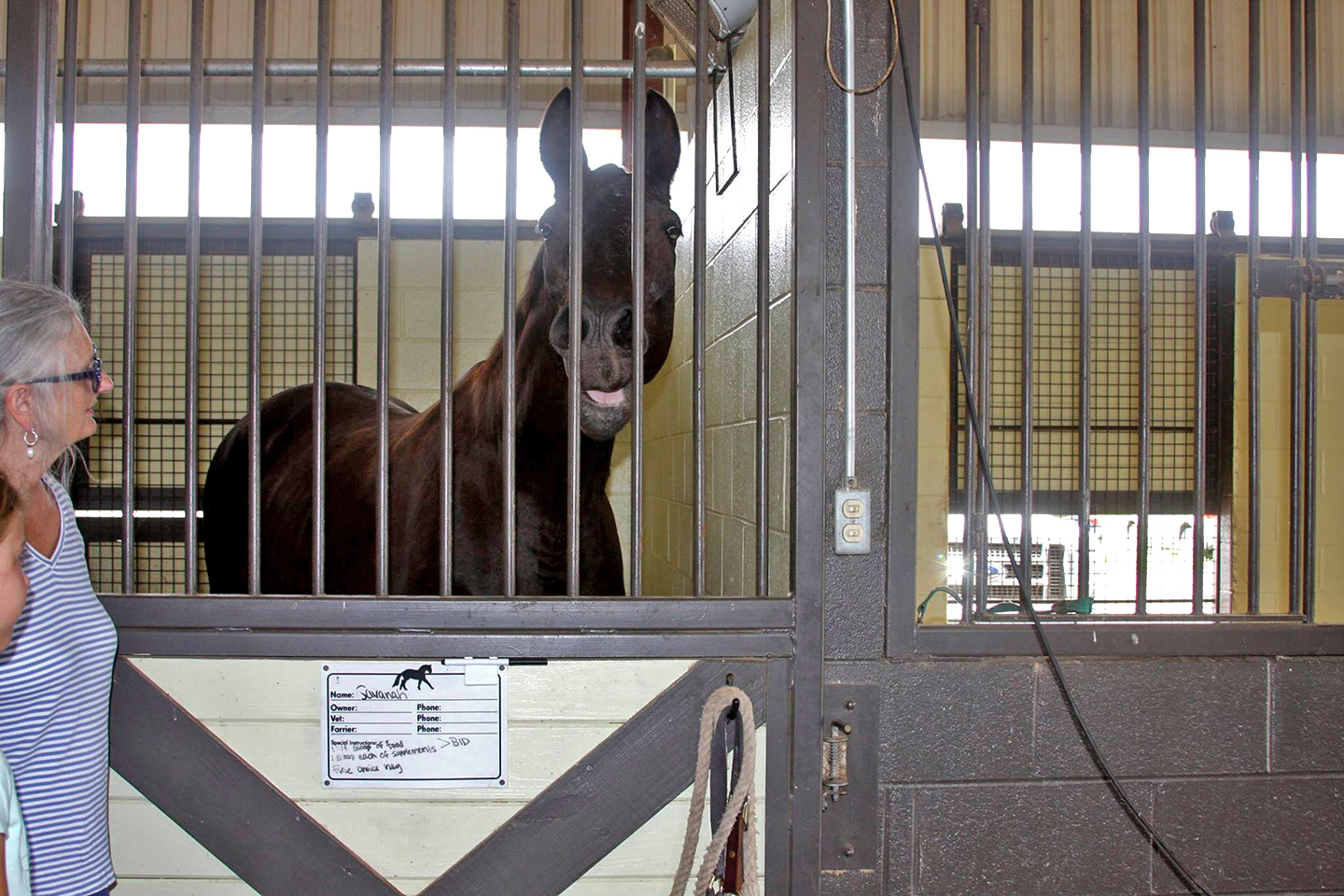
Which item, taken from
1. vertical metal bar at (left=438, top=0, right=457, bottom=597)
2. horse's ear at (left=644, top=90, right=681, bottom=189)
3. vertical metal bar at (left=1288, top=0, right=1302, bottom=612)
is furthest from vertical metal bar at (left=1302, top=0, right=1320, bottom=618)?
vertical metal bar at (left=438, top=0, right=457, bottom=597)

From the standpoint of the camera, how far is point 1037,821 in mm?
1477

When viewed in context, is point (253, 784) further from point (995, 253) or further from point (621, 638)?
point (995, 253)

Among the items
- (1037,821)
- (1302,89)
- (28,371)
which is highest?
(1302,89)

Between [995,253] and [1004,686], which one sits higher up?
[995,253]

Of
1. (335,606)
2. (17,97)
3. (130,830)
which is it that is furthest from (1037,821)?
(17,97)

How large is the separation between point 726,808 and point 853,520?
1.58ft

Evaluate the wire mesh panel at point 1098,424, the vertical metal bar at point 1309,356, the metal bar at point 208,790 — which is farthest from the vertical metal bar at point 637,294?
the wire mesh panel at point 1098,424

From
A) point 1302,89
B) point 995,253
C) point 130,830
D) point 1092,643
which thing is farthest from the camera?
point 995,253

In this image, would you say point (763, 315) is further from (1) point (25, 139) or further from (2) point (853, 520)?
(1) point (25, 139)

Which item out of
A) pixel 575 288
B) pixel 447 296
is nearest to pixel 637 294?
pixel 575 288

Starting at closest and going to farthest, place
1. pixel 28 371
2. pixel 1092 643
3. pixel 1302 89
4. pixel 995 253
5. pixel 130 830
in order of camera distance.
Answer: pixel 28 371 < pixel 130 830 < pixel 1092 643 < pixel 1302 89 < pixel 995 253

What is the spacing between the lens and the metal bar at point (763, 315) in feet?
4.74

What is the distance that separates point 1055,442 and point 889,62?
3.64m

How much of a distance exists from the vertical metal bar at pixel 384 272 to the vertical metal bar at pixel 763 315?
596mm
